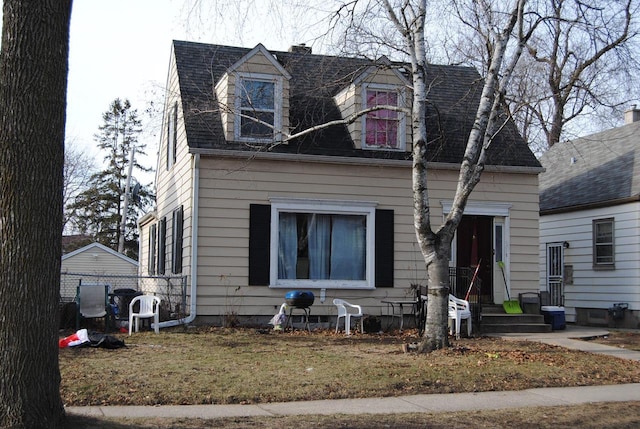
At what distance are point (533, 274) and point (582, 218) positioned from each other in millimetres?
3755

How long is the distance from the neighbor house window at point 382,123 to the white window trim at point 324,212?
58.9 inches

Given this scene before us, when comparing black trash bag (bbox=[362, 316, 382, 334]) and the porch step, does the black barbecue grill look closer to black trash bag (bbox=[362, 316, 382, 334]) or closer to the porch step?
black trash bag (bbox=[362, 316, 382, 334])

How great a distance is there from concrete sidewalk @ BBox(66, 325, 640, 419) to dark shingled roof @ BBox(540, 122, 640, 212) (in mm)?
10101

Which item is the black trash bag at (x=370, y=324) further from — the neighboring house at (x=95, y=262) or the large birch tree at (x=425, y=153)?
the neighboring house at (x=95, y=262)

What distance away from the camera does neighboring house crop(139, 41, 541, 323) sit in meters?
15.5

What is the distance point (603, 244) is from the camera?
63.5 ft

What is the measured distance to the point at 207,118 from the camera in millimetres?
16078

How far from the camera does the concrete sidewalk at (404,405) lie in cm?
766

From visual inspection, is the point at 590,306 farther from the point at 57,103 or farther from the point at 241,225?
the point at 57,103

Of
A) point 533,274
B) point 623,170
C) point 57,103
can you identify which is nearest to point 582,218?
point 623,170

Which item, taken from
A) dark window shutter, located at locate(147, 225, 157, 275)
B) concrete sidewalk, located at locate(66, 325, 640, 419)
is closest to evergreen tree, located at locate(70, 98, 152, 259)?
dark window shutter, located at locate(147, 225, 157, 275)

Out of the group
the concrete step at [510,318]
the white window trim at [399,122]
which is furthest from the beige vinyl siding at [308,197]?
the concrete step at [510,318]

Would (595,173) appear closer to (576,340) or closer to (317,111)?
(576,340)

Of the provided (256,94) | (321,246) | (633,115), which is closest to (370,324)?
(321,246)
